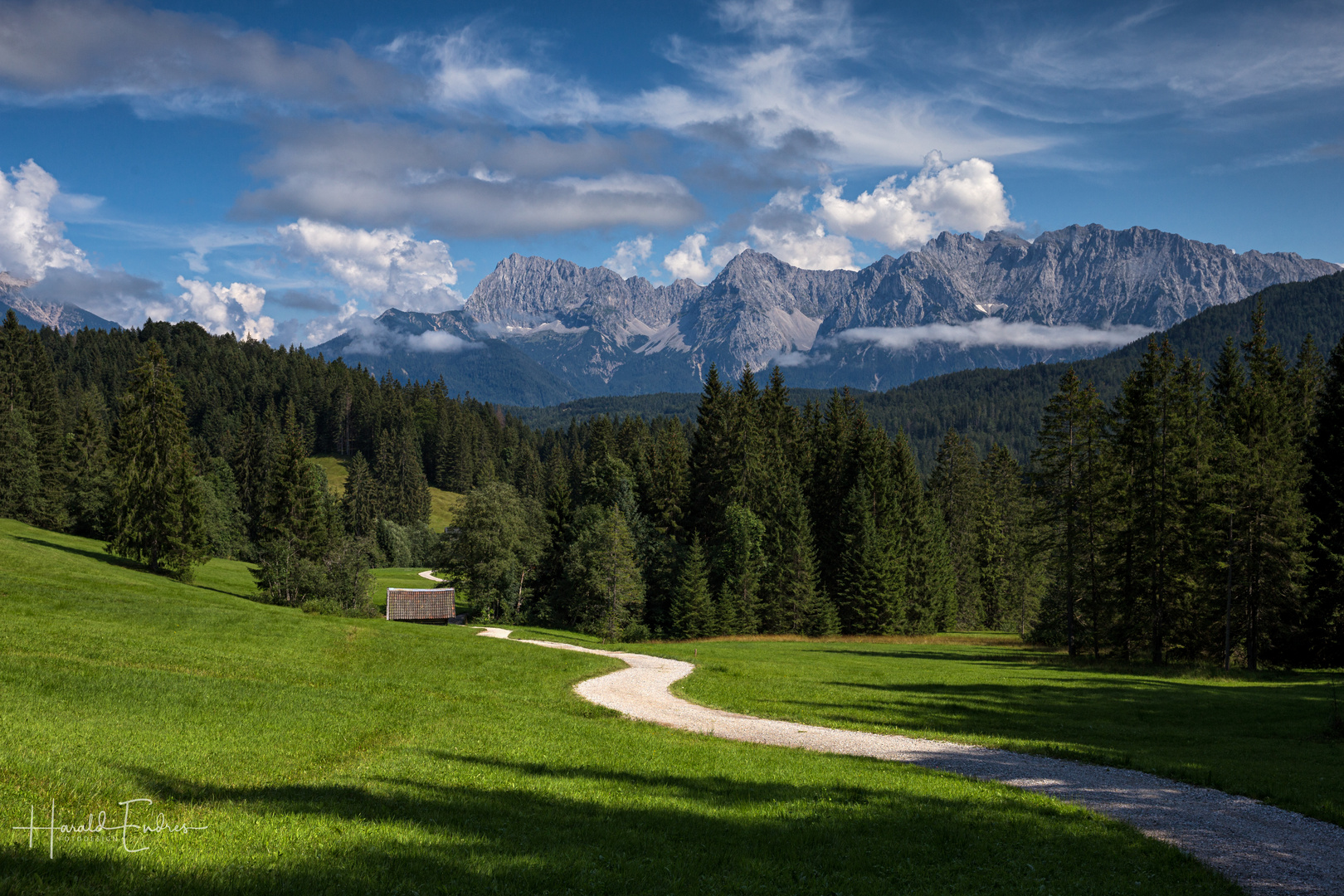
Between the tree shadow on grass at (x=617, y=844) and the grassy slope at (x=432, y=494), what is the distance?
459ft

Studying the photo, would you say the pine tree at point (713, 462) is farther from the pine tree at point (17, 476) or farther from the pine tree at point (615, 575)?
the pine tree at point (17, 476)

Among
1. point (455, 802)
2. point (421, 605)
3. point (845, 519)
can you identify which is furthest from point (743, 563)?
point (455, 802)

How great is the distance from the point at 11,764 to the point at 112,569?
49935 mm

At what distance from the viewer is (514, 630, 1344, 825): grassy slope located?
1803 centimetres

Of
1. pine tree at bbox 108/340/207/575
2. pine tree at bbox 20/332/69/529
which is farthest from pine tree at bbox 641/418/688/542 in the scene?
pine tree at bbox 20/332/69/529

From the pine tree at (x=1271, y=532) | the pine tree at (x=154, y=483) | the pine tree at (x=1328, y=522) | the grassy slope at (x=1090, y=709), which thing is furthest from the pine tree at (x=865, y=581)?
the pine tree at (x=154, y=483)

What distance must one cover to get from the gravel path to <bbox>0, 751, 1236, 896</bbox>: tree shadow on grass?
3.13 feet

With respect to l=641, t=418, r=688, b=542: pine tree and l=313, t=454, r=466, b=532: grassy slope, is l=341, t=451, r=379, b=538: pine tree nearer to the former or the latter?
l=313, t=454, r=466, b=532: grassy slope

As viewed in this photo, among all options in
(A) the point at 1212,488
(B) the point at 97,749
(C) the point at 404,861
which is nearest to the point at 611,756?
(C) the point at 404,861

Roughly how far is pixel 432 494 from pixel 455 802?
167212 millimetres

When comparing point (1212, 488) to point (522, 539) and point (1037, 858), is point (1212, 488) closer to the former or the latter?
point (1037, 858)

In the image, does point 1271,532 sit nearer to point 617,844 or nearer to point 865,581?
point 865,581

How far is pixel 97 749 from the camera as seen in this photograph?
12906mm

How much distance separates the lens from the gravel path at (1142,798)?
11.4 metres
